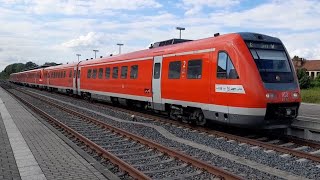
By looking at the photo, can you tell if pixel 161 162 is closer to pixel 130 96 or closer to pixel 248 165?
pixel 248 165

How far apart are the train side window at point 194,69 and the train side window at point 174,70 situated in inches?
28.3

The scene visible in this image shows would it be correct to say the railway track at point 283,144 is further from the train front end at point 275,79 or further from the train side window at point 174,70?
the train side window at point 174,70

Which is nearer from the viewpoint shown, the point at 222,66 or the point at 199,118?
the point at 222,66

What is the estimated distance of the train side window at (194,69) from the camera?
1230 cm

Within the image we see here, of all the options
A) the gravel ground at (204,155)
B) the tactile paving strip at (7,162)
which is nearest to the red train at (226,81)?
the gravel ground at (204,155)

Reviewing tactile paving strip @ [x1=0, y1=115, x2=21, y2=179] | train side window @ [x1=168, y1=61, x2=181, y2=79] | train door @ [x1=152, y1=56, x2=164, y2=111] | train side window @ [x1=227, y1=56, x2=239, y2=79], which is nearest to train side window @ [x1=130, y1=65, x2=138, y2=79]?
train door @ [x1=152, y1=56, x2=164, y2=111]

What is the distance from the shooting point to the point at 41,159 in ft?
25.7

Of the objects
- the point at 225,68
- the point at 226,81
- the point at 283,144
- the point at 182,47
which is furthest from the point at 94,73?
the point at 283,144

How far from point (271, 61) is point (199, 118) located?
10.1ft

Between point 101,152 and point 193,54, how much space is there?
5.22 meters

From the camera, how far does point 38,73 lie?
172ft

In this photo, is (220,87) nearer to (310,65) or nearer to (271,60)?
(271,60)

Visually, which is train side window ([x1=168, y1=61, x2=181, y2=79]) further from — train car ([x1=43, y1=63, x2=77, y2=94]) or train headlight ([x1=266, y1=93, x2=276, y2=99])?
train car ([x1=43, y1=63, x2=77, y2=94])

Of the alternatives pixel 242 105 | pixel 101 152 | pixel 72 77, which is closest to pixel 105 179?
pixel 101 152
